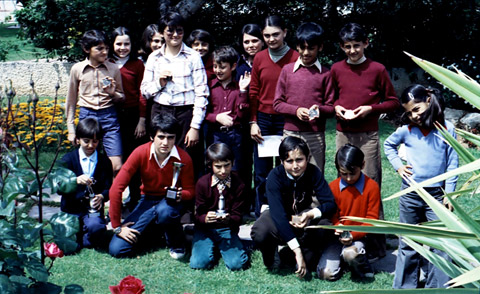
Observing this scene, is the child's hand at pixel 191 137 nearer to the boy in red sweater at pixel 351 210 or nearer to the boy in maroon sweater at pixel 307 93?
the boy in maroon sweater at pixel 307 93

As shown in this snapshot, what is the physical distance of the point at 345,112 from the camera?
190 inches

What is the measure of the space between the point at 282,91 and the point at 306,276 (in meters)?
1.41

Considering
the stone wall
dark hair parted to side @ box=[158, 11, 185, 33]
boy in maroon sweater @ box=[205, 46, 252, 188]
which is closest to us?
dark hair parted to side @ box=[158, 11, 185, 33]

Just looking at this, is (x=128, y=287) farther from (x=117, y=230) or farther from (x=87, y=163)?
(x=87, y=163)

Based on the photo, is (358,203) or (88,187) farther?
(88,187)

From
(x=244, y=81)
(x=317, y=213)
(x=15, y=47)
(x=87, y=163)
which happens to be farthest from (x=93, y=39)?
(x=15, y=47)

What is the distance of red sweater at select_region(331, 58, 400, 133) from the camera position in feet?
15.8

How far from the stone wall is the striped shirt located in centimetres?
627

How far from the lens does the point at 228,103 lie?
17.4 ft

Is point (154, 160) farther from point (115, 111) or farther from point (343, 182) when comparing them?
point (343, 182)

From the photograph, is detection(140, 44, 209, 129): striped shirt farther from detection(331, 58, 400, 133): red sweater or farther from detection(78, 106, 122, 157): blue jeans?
detection(331, 58, 400, 133): red sweater

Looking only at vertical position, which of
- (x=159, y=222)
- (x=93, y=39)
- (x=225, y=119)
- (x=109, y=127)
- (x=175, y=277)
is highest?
(x=93, y=39)

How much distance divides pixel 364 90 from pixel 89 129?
204 centimetres

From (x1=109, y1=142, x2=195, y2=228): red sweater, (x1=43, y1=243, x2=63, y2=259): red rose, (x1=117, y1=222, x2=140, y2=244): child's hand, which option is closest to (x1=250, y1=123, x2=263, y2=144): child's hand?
(x1=109, y1=142, x2=195, y2=228): red sweater
